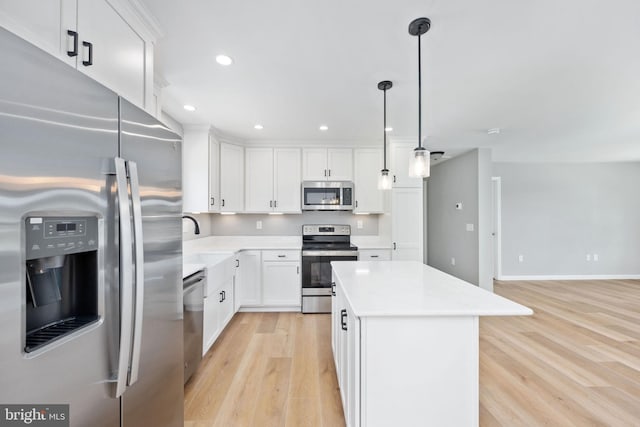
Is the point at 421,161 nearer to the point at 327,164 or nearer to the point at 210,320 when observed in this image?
the point at 210,320

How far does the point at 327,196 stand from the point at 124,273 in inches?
126

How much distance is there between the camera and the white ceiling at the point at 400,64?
5.04 ft

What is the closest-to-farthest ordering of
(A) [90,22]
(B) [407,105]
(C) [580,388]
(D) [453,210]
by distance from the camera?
1. (A) [90,22]
2. (C) [580,388]
3. (B) [407,105]
4. (D) [453,210]

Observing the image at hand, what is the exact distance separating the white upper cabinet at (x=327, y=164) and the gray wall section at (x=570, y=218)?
12.0 ft

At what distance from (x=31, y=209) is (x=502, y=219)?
6571 mm

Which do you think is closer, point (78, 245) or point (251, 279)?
point (78, 245)

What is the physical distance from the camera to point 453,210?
5.25m

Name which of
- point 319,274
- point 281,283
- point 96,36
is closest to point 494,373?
point 319,274

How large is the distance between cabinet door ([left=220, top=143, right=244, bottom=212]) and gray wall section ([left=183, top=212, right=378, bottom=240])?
0.40 meters

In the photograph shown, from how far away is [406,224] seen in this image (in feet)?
12.3

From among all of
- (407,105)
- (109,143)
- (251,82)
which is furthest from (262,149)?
(109,143)

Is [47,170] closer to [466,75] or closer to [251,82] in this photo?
[251,82]

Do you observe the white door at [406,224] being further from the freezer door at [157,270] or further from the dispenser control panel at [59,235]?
the dispenser control panel at [59,235]

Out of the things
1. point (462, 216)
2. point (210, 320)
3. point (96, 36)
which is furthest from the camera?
point (462, 216)
